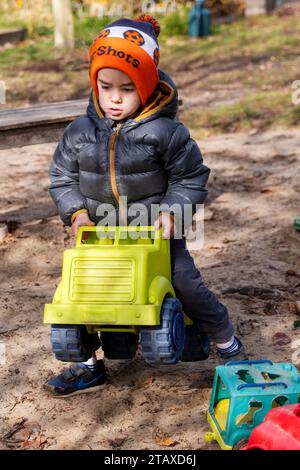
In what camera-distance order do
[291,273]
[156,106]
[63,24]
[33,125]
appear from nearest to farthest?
[156,106]
[291,273]
[33,125]
[63,24]

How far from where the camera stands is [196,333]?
3.84m

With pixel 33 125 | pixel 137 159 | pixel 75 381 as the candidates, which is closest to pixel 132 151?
pixel 137 159

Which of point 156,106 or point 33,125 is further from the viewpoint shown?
point 33,125

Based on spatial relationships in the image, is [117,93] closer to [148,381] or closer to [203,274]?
[148,381]

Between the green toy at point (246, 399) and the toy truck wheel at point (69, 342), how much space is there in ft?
1.83

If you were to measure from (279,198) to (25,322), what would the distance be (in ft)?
8.54

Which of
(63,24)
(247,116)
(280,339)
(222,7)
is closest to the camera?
(280,339)

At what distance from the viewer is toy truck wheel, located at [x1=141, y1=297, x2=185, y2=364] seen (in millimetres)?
3291

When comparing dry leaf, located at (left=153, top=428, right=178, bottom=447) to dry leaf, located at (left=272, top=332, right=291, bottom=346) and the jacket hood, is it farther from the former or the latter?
the jacket hood

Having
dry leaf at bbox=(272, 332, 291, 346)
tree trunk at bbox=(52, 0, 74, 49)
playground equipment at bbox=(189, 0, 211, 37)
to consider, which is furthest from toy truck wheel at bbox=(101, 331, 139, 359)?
playground equipment at bbox=(189, 0, 211, 37)

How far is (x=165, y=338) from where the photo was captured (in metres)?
3.29

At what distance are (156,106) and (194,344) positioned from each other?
1081mm
